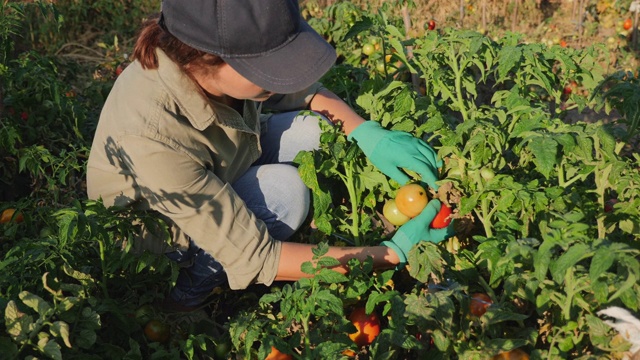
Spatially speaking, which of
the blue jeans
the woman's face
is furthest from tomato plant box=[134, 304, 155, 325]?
the woman's face

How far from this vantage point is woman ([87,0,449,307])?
1.85m

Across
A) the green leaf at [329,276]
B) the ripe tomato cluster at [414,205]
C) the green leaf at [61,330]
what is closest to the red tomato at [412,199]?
the ripe tomato cluster at [414,205]

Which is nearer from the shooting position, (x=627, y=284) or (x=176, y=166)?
(x=627, y=284)

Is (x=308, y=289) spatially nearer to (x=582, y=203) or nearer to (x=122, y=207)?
(x=122, y=207)

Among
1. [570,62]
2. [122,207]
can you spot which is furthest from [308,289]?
[570,62]

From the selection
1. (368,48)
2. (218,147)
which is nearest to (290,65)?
(218,147)

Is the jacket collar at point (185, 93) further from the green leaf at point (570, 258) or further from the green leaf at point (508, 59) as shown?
the green leaf at point (570, 258)

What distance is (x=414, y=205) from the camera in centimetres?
227

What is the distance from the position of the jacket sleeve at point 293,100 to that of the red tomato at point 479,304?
1146mm

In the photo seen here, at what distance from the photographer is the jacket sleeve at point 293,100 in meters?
2.77

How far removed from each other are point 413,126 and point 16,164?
1.72 m

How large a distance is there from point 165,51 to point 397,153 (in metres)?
0.84

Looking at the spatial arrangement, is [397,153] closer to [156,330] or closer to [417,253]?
[417,253]

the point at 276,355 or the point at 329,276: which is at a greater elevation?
the point at 329,276
